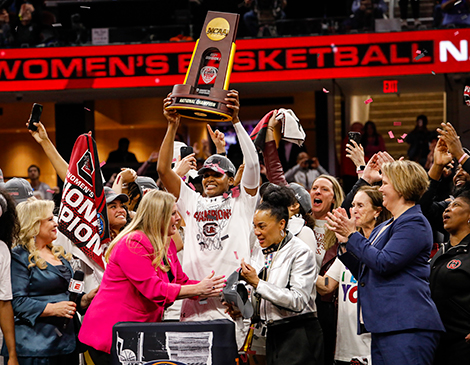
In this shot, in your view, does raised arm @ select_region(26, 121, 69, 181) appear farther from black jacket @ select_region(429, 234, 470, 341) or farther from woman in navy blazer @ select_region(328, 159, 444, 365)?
black jacket @ select_region(429, 234, 470, 341)

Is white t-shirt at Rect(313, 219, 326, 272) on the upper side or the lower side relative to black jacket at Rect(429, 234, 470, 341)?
upper

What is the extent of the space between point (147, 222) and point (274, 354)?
1144mm

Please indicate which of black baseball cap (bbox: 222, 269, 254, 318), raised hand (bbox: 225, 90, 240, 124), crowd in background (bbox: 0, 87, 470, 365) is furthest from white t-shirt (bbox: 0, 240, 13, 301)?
raised hand (bbox: 225, 90, 240, 124)

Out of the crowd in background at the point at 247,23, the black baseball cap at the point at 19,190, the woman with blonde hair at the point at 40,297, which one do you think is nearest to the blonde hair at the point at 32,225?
the woman with blonde hair at the point at 40,297

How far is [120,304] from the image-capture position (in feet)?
11.5

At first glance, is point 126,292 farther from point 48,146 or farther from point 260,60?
point 260,60

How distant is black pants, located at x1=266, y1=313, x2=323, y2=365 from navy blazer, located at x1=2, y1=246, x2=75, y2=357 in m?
1.26

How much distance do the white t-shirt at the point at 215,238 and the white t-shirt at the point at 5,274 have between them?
1157 mm

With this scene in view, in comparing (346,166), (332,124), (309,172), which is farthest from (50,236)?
(332,124)

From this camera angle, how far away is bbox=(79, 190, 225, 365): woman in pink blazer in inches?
135

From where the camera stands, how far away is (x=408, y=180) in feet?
11.5

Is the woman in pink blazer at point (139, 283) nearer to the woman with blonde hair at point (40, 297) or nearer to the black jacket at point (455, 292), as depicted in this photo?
the woman with blonde hair at point (40, 297)

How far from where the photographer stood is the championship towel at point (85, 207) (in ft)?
13.9

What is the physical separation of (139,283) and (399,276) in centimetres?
140
